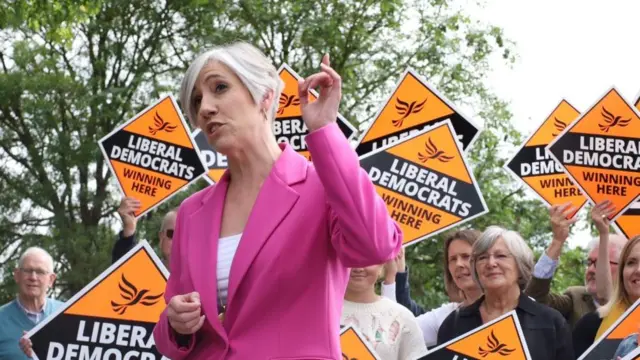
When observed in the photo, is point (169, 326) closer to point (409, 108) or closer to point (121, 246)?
point (121, 246)

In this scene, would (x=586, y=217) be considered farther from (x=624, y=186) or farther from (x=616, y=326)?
(x=616, y=326)

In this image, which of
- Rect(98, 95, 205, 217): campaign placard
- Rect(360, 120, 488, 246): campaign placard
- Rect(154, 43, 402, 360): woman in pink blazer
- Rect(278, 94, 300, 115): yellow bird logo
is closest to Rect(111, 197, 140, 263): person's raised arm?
Rect(98, 95, 205, 217): campaign placard

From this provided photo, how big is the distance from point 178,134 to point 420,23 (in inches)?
679

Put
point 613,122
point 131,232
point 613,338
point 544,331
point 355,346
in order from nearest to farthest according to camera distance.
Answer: point 613,338 < point 355,346 < point 544,331 < point 131,232 < point 613,122

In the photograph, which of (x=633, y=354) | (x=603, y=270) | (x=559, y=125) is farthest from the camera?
(x=559, y=125)

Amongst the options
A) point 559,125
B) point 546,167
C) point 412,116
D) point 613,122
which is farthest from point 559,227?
point 559,125

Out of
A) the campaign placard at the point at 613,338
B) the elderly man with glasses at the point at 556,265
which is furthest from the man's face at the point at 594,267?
the campaign placard at the point at 613,338

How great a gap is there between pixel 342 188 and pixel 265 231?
0.79 ft

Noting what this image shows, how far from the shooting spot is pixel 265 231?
143 inches

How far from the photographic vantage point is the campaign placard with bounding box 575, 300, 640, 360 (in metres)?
6.21

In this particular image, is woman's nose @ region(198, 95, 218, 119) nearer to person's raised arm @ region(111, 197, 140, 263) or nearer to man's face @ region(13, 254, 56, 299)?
person's raised arm @ region(111, 197, 140, 263)

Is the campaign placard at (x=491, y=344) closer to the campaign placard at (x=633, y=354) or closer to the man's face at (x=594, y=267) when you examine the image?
the campaign placard at (x=633, y=354)

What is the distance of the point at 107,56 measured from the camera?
87.6ft

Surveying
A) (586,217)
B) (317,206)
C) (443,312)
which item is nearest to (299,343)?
(317,206)
